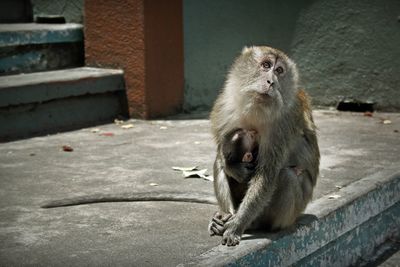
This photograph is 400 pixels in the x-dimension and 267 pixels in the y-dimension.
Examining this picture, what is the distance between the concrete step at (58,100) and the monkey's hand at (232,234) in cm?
310

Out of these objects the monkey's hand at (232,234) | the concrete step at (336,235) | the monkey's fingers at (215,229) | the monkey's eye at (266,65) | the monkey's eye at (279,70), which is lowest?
the concrete step at (336,235)

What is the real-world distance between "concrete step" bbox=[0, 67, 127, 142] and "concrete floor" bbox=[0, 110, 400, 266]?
0.56ft

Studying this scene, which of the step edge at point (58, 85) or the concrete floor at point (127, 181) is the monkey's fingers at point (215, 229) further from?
the step edge at point (58, 85)

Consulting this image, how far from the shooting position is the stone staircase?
20.5 ft

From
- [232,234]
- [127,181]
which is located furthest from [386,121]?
[232,234]

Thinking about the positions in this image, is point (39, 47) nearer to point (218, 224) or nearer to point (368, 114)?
point (368, 114)

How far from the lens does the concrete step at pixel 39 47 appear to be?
6.82 m

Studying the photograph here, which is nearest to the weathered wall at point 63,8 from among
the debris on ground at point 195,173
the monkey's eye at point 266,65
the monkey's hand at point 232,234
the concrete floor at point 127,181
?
the concrete floor at point 127,181

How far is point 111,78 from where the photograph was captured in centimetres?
695

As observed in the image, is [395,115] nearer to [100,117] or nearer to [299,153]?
[100,117]

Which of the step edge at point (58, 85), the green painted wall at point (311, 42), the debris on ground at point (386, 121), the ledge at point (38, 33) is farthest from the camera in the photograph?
the green painted wall at point (311, 42)

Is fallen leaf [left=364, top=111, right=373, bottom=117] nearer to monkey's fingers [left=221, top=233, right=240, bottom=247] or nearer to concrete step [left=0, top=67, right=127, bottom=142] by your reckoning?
concrete step [left=0, top=67, right=127, bottom=142]

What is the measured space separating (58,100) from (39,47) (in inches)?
30.5

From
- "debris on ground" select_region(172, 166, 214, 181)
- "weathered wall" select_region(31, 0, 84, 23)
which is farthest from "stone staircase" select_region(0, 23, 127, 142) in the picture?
"debris on ground" select_region(172, 166, 214, 181)
